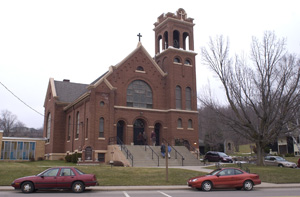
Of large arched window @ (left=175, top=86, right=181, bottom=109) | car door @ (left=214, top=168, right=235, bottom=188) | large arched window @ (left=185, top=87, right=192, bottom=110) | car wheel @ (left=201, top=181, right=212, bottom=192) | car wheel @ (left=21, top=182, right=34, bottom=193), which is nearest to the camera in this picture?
car wheel @ (left=21, top=182, right=34, bottom=193)

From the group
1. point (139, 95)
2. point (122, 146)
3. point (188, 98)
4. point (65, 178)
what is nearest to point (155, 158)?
point (122, 146)

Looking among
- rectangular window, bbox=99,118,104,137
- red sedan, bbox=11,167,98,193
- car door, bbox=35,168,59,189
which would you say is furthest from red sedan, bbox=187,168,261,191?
rectangular window, bbox=99,118,104,137

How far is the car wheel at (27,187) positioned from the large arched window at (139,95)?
21839 millimetres

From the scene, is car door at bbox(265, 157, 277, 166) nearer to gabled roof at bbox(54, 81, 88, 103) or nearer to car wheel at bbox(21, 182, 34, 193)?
gabled roof at bbox(54, 81, 88, 103)

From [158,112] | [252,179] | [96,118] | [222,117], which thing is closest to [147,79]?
[158,112]

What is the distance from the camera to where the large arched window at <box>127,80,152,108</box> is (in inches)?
1457

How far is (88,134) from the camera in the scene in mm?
33062

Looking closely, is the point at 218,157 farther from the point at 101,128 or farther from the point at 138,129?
the point at 101,128

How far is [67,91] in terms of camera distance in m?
46.8

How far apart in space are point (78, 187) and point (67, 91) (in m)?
32.8

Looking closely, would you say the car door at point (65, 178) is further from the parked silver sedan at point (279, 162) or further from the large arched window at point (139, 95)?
the parked silver sedan at point (279, 162)

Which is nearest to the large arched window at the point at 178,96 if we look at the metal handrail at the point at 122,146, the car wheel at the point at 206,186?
the metal handrail at the point at 122,146

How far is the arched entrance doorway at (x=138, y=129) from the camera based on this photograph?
120ft

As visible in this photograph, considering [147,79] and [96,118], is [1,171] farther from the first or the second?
[147,79]
